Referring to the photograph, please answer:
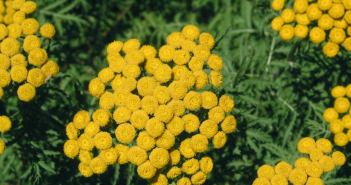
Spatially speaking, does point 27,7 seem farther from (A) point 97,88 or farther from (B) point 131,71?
(B) point 131,71

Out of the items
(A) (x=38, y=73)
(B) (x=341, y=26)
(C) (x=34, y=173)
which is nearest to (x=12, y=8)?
(A) (x=38, y=73)

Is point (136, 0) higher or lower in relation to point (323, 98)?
higher

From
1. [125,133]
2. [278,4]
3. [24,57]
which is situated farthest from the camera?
[278,4]

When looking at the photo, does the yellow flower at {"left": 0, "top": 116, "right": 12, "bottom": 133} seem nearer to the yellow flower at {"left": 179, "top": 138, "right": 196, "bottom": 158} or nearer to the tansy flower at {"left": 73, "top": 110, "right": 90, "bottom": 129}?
the tansy flower at {"left": 73, "top": 110, "right": 90, "bottom": 129}

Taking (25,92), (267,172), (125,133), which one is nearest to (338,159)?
(267,172)

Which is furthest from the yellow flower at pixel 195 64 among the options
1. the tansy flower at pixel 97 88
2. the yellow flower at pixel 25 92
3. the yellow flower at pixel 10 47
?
the yellow flower at pixel 10 47

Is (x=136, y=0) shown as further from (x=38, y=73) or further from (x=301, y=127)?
(x=301, y=127)
